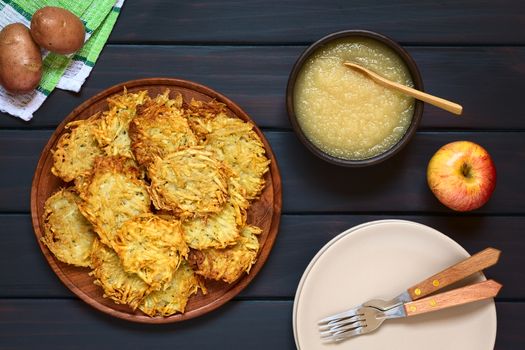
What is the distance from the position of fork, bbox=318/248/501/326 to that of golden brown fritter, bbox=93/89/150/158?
648 mm

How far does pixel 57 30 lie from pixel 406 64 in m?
0.84

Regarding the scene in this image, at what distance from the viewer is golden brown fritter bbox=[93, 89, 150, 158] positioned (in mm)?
1619

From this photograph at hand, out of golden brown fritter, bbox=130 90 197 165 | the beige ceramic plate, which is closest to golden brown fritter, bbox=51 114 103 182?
golden brown fritter, bbox=130 90 197 165

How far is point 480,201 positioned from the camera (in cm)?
169

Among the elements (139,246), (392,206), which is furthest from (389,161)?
(139,246)

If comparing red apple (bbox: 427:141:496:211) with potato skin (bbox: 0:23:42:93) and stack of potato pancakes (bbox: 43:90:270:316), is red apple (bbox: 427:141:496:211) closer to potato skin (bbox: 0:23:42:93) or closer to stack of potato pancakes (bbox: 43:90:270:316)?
stack of potato pancakes (bbox: 43:90:270:316)

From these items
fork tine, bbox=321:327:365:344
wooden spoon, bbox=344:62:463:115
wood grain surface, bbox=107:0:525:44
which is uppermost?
wood grain surface, bbox=107:0:525:44

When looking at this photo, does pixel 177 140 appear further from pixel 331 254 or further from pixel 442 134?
pixel 442 134

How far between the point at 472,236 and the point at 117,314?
36.6 inches

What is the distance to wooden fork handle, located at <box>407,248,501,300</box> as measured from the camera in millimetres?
1632

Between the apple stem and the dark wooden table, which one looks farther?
the dark wooden table

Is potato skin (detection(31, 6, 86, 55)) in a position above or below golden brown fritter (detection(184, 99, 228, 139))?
above

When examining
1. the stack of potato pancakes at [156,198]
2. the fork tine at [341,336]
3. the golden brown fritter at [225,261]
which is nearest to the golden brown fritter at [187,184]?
the stack of potato pancakes at [156,198]

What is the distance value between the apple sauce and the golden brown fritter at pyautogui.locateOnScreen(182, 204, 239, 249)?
28 centimetres
